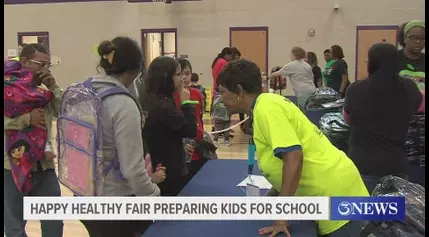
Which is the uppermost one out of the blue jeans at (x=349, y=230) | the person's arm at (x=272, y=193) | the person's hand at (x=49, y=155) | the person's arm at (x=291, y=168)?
the person's arm at (x=291, y=168)

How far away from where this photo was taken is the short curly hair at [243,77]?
4.95ft

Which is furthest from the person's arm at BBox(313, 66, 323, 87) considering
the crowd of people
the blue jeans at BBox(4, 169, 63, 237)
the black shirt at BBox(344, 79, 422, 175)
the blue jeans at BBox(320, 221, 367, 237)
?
the blue jeans at BBox(320, 221, 367, 237)

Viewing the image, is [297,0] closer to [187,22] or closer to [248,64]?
[187,22]

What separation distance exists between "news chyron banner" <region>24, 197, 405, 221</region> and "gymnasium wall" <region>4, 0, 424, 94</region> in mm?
7796

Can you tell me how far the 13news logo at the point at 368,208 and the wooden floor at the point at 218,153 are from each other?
1.85 metres

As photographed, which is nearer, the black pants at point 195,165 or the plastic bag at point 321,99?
the black pants at point 195,165

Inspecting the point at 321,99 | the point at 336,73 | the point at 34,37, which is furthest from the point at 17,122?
the point at 34,37

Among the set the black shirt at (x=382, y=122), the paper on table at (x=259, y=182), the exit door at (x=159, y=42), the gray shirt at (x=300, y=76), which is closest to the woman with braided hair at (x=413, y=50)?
the black shirt at (x=382, y=122)

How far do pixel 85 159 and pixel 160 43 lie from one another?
9.51 metres

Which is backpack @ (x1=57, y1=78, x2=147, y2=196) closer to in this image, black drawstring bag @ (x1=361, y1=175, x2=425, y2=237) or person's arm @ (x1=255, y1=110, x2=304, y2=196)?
person's arm @ (x1=255, y1=110, x2=304, y2=196)

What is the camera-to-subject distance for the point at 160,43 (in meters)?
10.9

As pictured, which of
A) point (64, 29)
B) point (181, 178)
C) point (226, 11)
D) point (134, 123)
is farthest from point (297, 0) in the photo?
point (134, 123)

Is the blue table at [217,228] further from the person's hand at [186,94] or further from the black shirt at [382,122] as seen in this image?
the person's hand at [186,94]

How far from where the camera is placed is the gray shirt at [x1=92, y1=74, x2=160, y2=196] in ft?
5.01
